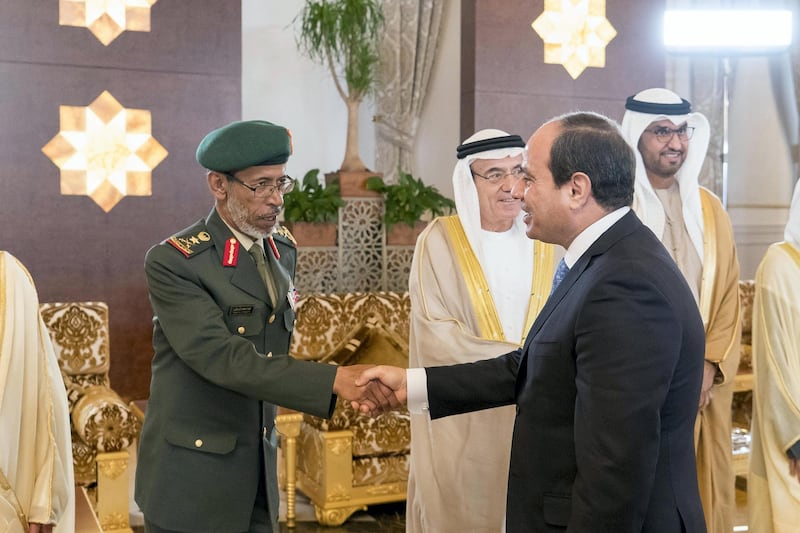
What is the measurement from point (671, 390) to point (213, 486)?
114 centimetres

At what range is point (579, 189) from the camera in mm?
1911

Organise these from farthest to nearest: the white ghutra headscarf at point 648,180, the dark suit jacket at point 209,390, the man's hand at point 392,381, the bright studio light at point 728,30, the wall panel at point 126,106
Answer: the bright studio light at point 728,30 < the wall panel at point 126,106 < the white ghutra headscarf at point 648,180 < the man's hand at point 392,381 < the dark suit jacket at point 209,390

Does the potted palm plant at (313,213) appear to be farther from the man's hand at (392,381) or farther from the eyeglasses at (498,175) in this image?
the man's hand at (392,381)

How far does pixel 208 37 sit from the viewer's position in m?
5.44

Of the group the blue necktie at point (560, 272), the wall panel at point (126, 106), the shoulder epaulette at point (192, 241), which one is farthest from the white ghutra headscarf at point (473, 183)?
the wall panel at point (126, 106)

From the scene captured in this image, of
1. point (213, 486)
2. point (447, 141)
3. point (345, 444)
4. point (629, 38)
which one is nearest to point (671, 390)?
point (213, 486)

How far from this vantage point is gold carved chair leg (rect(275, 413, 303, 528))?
4.79m

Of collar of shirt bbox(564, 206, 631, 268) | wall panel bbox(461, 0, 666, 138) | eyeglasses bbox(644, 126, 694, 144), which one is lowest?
collar of shirt bbox(564, 206, 631, 268)

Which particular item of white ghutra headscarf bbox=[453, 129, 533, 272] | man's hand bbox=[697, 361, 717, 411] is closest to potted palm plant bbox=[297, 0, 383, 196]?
white ghutra headscarf bbox=[453, 129, 533, 272]

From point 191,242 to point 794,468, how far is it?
2231 mm

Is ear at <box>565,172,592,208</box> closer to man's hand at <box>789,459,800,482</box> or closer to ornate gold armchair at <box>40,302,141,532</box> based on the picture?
man's hand at <box>789,459,800,482</box>

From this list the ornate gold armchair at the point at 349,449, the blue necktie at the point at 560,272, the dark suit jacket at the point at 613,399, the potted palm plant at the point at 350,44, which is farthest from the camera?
the potted palm plant at the point at 350,44

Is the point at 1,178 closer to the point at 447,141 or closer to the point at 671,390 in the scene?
the point at 447,141

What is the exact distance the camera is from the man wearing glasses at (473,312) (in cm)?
322
